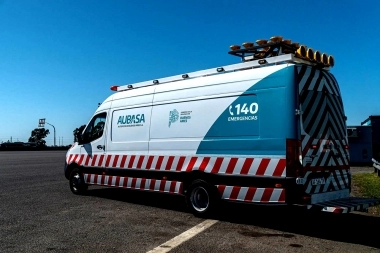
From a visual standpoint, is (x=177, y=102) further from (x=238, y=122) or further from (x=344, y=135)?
(x=344, y=135)

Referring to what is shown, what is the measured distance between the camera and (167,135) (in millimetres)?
8227

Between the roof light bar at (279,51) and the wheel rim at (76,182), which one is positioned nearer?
the roof light bar at (279,51)

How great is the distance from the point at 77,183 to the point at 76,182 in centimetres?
6

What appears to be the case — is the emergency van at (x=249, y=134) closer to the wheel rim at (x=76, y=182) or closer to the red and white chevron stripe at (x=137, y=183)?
the red and white chevron stripe at (x=137, y=183)

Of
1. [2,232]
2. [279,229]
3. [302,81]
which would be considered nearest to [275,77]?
[302,81]

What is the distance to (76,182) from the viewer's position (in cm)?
1072

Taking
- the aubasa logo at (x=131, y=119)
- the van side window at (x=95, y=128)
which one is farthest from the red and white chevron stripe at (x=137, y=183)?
the aubasa logo at (x=131, y=119)

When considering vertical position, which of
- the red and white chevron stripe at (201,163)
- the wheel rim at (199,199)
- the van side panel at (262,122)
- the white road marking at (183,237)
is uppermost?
the van side panel at (262,122)

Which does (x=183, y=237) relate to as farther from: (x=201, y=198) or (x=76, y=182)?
(x=76, y=182)

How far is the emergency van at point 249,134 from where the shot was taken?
630cm

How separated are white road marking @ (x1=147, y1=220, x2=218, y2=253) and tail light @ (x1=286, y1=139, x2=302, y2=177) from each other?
5.68 feet

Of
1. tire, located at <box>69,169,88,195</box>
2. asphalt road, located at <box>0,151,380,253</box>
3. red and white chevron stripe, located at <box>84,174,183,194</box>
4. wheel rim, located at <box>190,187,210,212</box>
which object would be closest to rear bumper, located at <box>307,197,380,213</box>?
asphalt road, located at <box>0,151,380,253</box>

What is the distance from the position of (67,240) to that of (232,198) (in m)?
2.86

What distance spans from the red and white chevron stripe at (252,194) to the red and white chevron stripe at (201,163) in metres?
0.26
